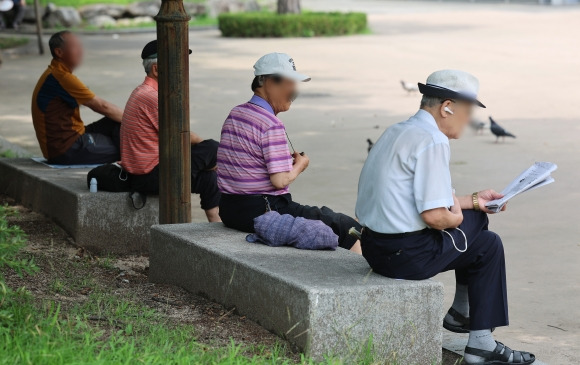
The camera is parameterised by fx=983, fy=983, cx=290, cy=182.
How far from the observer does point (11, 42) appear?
24797 mm

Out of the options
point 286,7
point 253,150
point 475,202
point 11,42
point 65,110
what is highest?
point 253,150

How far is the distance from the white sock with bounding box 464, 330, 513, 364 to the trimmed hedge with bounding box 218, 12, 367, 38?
2452 cm

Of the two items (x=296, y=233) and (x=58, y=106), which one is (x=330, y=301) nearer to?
(x=296, y=233)

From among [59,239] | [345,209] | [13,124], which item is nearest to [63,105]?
[59,239]

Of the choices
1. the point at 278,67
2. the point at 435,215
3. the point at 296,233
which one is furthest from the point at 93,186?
the point at 435,215

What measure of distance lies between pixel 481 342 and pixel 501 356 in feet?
0.38

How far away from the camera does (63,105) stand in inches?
307

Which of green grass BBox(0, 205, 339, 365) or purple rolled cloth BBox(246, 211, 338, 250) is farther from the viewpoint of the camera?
purple rolled cloth BBox(246, 211, 338, 250)

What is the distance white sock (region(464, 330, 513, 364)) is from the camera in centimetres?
468

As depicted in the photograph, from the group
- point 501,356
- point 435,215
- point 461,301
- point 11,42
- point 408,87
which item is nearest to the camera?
point 435,215

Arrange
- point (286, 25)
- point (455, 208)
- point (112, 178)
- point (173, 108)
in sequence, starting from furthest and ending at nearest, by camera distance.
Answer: point (286, 25)
point (112, 178)
point (173, 108)
point (455, 208)

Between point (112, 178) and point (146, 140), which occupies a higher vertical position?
point (146, 140)

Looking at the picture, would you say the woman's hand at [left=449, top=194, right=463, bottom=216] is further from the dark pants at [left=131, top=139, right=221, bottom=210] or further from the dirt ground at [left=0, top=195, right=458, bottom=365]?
the dark pants at [left=131, top=139, right=221, bottom=210]

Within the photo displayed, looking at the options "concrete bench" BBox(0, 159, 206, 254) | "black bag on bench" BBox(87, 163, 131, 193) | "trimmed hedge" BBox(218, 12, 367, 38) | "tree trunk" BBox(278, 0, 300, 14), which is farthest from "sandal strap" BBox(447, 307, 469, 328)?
"tree trunk" BBox(278, 0, 300, 14)
